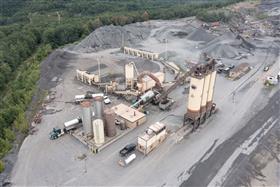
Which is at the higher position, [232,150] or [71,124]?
[71,124]

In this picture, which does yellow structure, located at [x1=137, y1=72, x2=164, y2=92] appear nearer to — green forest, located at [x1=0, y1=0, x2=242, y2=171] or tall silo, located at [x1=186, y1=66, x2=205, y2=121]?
tall silo, located at [x1=186, y1=66, x2=205, y2=121]

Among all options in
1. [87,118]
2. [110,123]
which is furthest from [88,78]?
[110,123]

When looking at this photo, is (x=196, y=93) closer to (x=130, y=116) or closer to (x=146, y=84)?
(x=130, y=116)

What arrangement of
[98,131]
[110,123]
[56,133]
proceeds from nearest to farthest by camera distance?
[98,131]
[110,123]
[56,133]

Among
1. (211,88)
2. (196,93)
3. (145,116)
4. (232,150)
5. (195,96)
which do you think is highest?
(196,93)

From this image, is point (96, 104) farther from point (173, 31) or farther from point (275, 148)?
point (173, 31)

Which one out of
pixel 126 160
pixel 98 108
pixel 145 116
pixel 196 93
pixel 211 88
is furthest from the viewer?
pixel 145 116
